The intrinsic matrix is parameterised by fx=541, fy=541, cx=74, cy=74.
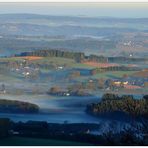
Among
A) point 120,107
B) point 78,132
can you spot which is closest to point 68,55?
point 120,107

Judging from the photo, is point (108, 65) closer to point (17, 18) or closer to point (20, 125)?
point (20, 125)

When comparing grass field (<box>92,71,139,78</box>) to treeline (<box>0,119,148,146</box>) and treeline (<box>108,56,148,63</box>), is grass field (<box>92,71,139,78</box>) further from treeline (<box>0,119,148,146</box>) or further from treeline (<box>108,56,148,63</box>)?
treeline (<box>0,119,148,146</box>)

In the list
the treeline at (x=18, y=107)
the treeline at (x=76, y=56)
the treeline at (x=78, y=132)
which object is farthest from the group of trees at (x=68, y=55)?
the treeline at (x=78, y=132)

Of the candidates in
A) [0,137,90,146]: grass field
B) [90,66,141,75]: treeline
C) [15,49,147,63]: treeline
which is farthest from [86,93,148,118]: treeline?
[15,49,147,63]: treeline

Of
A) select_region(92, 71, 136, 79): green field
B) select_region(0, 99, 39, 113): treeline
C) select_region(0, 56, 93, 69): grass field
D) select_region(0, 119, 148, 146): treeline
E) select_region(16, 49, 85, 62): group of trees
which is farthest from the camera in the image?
select_region(16, 49, 85, 62): group of trees

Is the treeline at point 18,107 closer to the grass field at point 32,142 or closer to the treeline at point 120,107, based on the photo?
the treeline at point 120,107

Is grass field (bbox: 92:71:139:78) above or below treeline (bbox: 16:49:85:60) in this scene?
below
